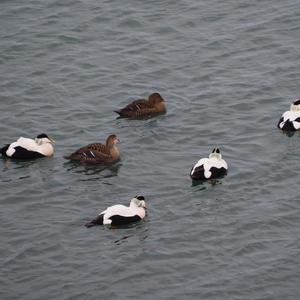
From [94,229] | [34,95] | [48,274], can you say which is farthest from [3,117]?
[48,274]

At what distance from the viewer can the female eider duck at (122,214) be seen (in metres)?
16.9

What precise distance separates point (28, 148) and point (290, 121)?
484 cm

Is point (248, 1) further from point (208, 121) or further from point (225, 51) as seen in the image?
point (208, 121)

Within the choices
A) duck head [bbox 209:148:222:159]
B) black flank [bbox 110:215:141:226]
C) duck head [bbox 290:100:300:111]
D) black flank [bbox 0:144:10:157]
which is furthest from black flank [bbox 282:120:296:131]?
black flank [bbox 0:144:10:157]

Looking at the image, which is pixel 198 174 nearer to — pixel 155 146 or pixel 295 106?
pixel 155 146

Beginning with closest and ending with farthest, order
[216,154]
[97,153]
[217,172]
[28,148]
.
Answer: [217,172], [216,154], [97,153], [28,148]

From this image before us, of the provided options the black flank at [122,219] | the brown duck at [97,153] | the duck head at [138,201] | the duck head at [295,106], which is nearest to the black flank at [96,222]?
the black flank at [122,219]

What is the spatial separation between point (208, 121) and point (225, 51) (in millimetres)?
3770

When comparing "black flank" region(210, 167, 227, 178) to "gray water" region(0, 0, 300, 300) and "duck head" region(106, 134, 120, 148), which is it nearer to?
"gray water" region(0, 0, 300, 300)

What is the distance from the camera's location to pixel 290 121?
67.9 feet

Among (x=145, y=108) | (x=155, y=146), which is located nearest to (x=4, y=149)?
(x=155, y=146)

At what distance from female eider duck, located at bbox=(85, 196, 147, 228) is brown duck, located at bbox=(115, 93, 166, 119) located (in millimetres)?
4606

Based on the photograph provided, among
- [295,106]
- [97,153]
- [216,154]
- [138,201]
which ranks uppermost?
[295,106]

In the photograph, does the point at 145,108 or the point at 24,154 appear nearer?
the point at 24,154
